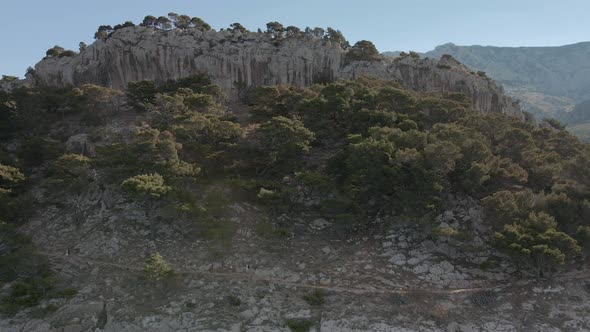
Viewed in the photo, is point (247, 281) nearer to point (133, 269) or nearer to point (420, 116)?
point (133, 269)

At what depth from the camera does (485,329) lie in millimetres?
21672

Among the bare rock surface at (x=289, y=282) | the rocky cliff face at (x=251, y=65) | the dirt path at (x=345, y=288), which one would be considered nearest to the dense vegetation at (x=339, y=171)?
the dirt path at (x=345, y=288)

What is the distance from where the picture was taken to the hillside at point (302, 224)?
2291cm

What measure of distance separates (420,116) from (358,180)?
11594 millimetres

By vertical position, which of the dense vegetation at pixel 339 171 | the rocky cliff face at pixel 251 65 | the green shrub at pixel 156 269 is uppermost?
the rocky cliff face at pixel 251 65

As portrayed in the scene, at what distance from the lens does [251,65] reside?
5681 centimetres

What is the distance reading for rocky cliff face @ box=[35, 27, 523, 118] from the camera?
56.5m

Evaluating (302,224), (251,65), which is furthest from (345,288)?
(251,65)

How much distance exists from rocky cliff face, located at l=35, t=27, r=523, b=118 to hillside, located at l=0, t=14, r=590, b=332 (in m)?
16.1

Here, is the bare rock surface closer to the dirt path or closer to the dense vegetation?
the dirt path

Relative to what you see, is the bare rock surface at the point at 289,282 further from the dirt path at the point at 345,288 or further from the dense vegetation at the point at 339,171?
the dense vegetation at the point at 339,171

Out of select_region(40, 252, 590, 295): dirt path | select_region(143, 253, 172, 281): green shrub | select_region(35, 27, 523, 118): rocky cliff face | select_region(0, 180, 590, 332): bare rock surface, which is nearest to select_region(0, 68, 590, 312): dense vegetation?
select_region(143, 253, 172, 281): green shrub

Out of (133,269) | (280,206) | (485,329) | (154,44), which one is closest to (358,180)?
(280,206)

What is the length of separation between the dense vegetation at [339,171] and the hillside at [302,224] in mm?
127
